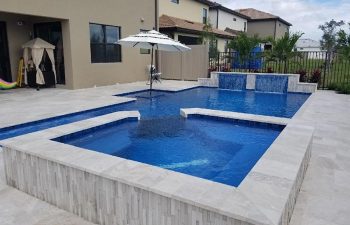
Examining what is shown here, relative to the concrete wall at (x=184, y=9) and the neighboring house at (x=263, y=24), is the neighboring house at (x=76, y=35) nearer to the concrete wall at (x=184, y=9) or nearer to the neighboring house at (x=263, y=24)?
the concrete wall at (x=184, y=9)

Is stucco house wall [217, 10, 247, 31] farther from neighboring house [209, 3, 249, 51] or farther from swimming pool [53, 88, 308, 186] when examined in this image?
swimming pool [53, 88, 308, 186]

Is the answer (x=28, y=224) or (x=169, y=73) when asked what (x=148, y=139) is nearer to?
(x=28, y=224)

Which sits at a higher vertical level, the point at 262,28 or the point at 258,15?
the point at 258,15

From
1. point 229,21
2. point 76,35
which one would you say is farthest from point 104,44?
point 229,21

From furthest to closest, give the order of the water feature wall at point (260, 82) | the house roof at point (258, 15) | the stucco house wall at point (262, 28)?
the stucco house wall at point (262, 28)
the house roof at point (258, 15)
the water feature wall at point (260, 82)

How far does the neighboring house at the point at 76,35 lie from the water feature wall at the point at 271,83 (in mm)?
7562

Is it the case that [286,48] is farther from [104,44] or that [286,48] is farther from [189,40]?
[189,40]

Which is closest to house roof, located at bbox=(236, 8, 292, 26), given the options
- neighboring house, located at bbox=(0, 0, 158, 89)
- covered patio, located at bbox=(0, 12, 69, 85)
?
neighboring house, located at bbox=(0, 0, 158, 89)

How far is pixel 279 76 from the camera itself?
14.9m

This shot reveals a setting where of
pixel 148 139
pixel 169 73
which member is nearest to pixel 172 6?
pixel 169 73

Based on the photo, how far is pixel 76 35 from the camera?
13.4 meters

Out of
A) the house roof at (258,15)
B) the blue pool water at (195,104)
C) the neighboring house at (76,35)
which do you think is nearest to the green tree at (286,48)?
the blue pool water at (195,104)

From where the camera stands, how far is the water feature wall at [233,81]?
1595cm

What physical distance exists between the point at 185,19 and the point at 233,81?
1360 cm
